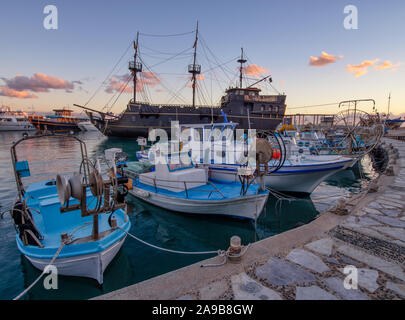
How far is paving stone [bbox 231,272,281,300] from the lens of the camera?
2.95 metres

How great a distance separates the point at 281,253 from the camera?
409 cm

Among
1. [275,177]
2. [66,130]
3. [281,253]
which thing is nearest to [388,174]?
[275,177]

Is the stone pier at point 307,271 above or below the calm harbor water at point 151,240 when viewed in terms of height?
above

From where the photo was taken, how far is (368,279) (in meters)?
3.30

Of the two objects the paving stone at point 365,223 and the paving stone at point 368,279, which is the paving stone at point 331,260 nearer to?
the paving stone at point 368,279

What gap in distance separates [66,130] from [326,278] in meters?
83.4

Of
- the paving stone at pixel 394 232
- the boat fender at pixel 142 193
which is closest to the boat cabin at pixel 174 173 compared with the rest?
the boat fender at pixel 142 193

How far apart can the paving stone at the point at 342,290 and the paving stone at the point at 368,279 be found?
0.21 metres

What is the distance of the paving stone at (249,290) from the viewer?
2948 mm

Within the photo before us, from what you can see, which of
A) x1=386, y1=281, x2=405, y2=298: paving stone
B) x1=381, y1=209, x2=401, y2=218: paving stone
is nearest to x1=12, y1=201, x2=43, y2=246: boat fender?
x1=386, y1=281, x2=405, y2=298: paving stone

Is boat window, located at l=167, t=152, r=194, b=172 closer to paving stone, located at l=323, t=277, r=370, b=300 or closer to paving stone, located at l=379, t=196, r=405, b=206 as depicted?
paving stone, located at l=323, t=277, r=370, b=300

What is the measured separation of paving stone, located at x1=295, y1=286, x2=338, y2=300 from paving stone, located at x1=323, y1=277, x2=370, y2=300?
0.56ft

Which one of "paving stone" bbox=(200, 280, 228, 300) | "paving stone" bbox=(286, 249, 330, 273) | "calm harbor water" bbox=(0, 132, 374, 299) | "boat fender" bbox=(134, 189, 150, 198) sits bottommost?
"calm harbor water" bbox=(0, 132, 374, 299)

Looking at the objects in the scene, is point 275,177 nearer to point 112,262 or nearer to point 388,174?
point 388,174
